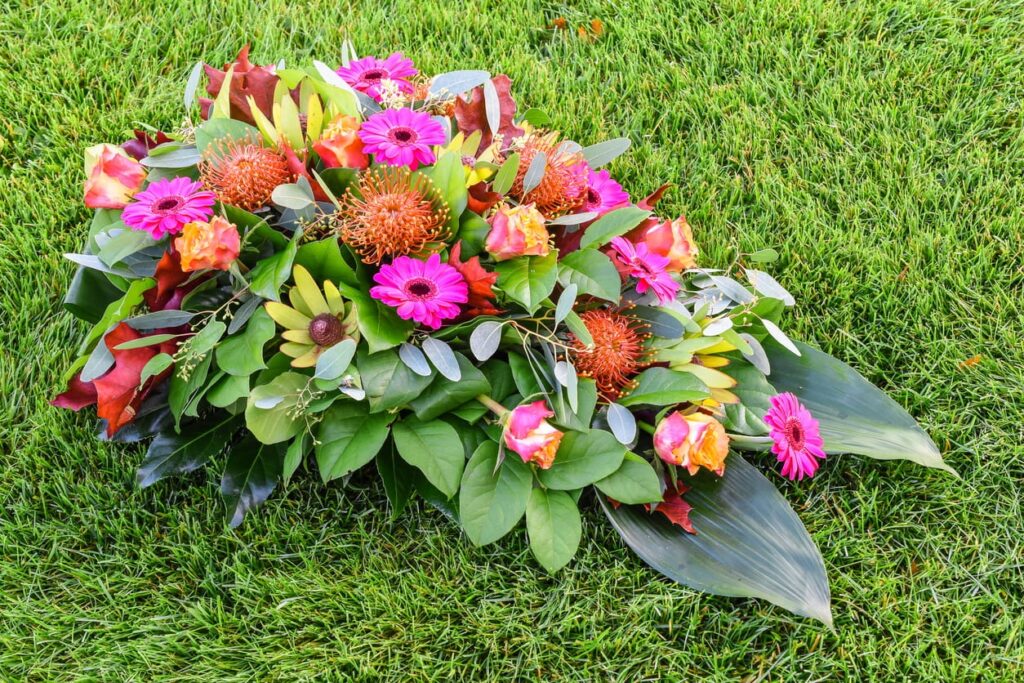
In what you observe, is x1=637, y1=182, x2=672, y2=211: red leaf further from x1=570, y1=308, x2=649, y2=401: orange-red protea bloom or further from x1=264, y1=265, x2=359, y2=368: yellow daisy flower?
x1=264, y1=265, x2=359, y2=368: yellow daisy flower

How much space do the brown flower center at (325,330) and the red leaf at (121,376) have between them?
256mm

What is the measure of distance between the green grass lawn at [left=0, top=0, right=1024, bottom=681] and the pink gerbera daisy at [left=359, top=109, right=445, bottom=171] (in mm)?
641

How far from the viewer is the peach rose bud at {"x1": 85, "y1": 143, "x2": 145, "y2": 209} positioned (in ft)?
4.98

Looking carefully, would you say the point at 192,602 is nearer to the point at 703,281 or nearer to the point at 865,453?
the point at 703,281

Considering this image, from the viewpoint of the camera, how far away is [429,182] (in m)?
1.44

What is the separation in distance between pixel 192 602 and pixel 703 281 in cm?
117

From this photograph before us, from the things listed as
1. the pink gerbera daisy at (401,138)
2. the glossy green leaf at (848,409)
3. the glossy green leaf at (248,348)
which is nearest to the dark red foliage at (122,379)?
the glossy green leaf at (248,348)

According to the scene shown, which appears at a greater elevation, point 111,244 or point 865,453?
point 111,244

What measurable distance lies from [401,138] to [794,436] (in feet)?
2.78

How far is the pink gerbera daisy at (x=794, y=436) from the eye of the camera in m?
1.43

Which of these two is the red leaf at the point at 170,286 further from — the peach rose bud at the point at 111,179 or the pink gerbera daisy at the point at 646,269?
the pink gerbera daisy at the point at 646,269

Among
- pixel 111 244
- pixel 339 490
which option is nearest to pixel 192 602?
pixel 339 490

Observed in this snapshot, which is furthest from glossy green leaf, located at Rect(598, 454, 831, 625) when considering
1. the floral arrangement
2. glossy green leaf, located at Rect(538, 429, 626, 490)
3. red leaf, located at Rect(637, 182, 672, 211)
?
red leaf, located at Rect(637, 182, 672, 211)

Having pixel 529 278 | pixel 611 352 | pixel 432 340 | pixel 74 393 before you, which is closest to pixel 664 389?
pixel 611 352
